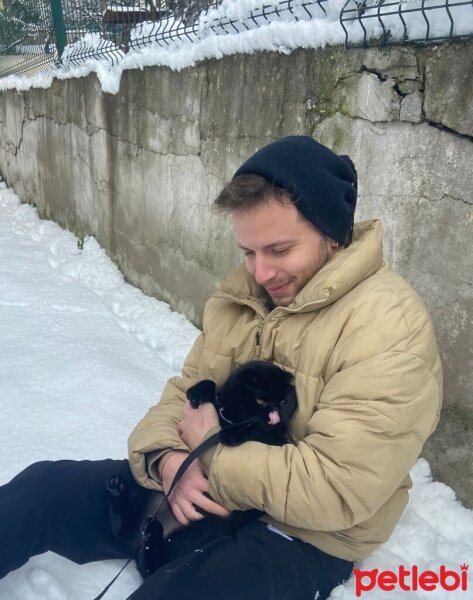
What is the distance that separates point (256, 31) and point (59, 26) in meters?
3.48

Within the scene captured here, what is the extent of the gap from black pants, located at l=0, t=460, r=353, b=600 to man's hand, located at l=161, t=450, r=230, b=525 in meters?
0.06

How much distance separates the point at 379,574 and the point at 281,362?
0.73m

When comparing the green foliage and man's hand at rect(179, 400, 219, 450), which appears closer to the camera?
man's hand at rect(179, 400, 219, 450)

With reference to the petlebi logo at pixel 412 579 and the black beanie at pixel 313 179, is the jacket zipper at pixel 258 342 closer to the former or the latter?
the black beanie at pixel 313 179

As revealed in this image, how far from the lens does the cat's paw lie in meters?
1.60

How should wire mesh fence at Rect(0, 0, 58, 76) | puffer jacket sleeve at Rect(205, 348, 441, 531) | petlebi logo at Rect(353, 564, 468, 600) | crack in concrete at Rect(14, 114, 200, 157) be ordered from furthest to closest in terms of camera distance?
wire mesh fence at Rect(0, 0, 58, 76), crack in concrete at Rect(14, 114, 200, 157), petlebi logo at Rect(353, 564, 468, 600), puffer jacket sleeve at Rect(205, 348, 441, 531)

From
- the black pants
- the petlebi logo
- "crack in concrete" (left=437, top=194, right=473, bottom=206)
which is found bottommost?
the petlebi logo

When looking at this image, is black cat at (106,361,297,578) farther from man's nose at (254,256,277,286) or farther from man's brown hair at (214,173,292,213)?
man's brown hair at (214,173,292,213)

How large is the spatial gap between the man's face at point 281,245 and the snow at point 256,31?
2.80 feet

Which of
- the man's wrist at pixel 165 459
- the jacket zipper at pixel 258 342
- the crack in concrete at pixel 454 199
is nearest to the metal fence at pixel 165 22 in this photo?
the crack in concrete at pixel 454 199

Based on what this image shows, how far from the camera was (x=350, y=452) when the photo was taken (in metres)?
1.27

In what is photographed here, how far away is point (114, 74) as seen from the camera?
4.14 meters

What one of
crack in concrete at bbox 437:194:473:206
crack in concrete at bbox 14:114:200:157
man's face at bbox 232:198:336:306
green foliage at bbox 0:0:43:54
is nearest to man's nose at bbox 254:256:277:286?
man's face at bbox 232:198:336:306

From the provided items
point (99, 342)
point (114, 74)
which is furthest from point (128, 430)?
point (114, 74)
